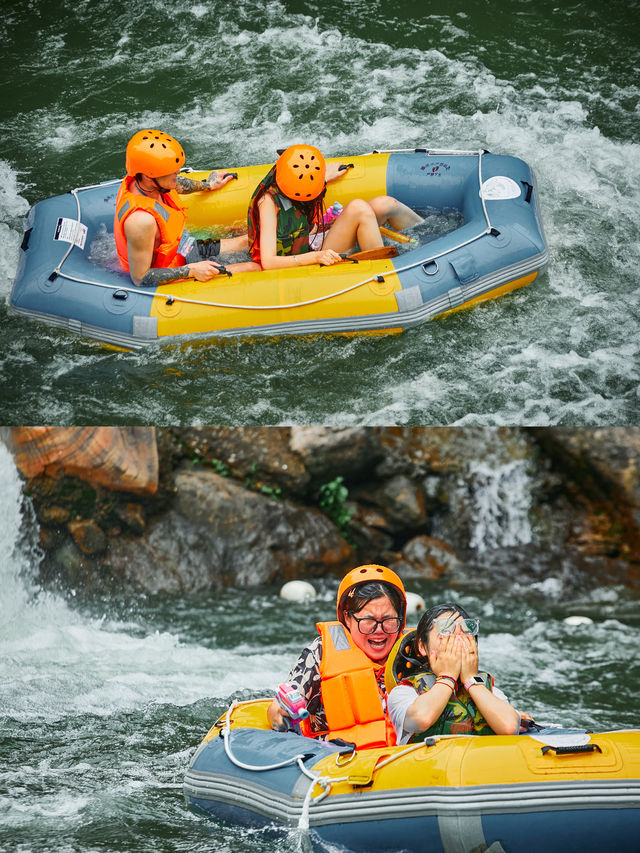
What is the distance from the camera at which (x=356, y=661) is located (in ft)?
12.6

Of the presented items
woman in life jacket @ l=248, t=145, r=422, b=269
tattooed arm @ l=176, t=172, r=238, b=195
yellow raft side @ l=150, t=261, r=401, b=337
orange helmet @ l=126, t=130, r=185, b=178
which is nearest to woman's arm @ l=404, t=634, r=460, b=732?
yellow raft side @ l=150, t=261, r=401, b=337

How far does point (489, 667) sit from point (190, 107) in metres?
5.25

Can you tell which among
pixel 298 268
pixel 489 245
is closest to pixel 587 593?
pixel 489 245

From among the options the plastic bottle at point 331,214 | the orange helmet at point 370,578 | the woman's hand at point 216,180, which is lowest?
the orange helmet at point 370,578

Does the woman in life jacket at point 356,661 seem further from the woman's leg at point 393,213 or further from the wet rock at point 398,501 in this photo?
the wet rock at point 398,501

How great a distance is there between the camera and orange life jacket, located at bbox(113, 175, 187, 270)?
5613mm

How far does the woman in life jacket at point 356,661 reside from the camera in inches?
151

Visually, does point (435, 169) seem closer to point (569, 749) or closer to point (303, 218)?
point (303, 218)

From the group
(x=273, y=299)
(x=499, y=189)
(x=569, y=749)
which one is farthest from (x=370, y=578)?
(x=499, y=189)

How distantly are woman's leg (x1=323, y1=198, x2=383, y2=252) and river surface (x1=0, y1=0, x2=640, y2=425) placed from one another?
598 millimetres

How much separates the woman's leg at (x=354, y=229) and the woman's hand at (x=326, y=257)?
0.20m

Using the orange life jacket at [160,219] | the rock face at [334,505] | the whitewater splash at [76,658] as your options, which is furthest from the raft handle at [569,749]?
the rock face at [334,505]

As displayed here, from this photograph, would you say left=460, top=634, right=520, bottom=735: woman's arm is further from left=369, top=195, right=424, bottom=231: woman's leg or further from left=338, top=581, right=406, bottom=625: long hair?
left=369, top=195, right=424, bottom=231: woman's leg

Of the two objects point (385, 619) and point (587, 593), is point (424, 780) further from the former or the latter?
point (587, 593)
